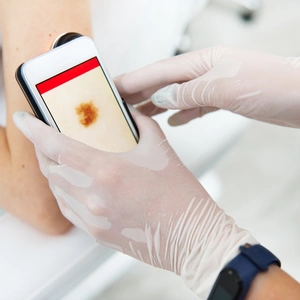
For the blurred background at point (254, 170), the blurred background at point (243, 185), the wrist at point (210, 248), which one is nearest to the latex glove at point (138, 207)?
the wrist at point (210, 248)

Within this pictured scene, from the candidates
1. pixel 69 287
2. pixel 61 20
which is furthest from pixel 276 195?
pixel 61 20

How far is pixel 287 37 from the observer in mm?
1557

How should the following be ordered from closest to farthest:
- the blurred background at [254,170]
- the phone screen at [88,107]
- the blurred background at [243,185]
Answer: the phone screen at [88,107] → the blurred background at [243,185] → the blurred background at [254,170]

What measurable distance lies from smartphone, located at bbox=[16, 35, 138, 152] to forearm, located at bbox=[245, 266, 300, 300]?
0.92 ft

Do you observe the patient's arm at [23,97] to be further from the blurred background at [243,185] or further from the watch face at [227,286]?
the watch face at [227,286]

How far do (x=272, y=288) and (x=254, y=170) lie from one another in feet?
2.51

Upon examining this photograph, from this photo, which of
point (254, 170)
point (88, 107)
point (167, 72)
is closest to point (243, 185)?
point (254, 170)

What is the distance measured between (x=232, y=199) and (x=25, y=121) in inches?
29.5

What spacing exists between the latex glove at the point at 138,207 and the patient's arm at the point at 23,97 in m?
0.08

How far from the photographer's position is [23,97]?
0.63m

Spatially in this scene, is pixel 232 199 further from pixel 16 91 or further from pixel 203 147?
pixel 16 91

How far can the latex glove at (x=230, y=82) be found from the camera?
61 centimetres

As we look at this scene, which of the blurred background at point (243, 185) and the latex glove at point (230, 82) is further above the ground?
the latex glove at point (230, 82)

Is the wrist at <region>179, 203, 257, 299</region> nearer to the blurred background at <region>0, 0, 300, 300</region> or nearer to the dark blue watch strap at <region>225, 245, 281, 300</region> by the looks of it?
the dark blue watch strap at <region>225, 245, 281, 300</region>
